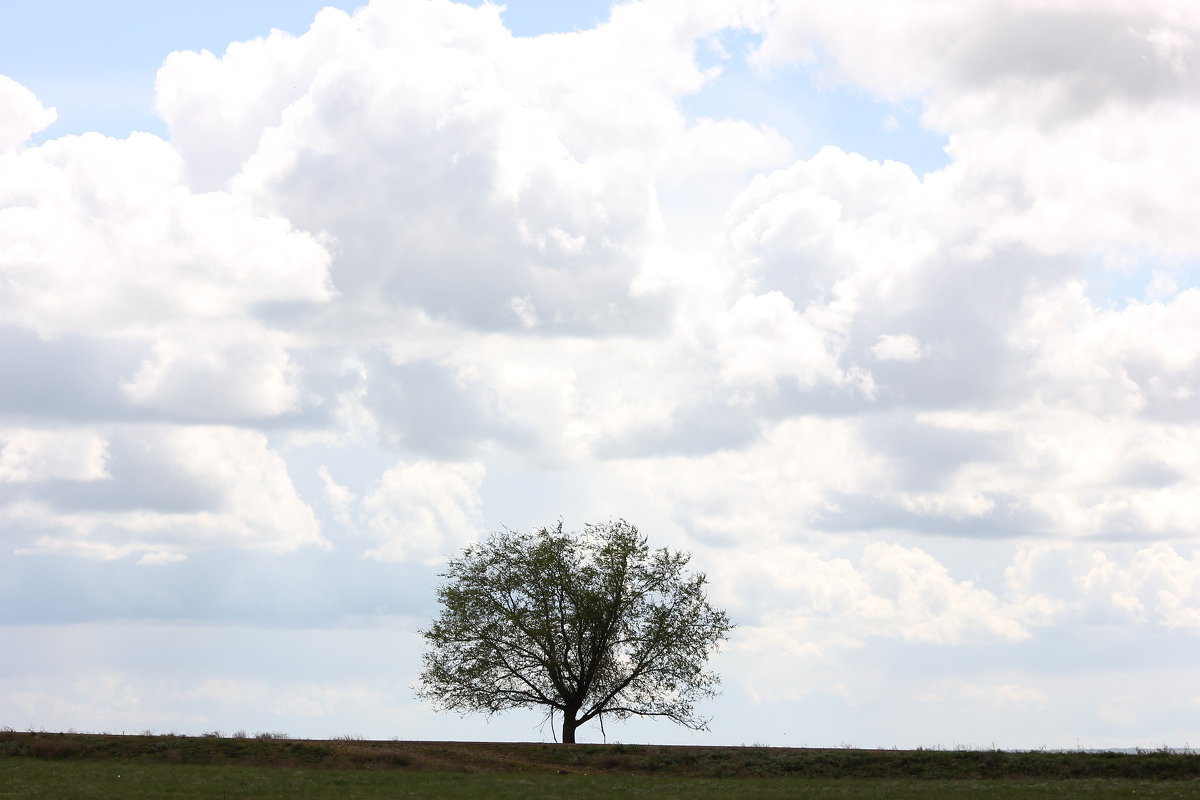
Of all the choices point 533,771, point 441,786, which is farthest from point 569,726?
point 441,786

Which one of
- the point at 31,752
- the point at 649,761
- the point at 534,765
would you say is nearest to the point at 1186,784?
the point at 649,761

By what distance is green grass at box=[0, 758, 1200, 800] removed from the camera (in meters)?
43.9

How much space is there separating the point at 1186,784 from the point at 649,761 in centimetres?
2221

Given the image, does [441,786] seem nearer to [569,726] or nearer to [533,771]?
[533,771]

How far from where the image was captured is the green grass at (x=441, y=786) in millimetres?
43875

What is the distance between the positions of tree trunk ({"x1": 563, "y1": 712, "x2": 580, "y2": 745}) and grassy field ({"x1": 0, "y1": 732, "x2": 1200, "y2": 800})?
5612 mm

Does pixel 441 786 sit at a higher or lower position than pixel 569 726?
lower

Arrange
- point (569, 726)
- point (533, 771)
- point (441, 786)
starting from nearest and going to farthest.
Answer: point (441, 786), point (533, 771), point (569, 726)

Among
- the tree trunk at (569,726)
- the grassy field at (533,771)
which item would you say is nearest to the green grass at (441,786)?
the grassy field at (533,771)

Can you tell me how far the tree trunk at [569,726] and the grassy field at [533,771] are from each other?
5612 mm

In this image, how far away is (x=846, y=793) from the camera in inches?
1793

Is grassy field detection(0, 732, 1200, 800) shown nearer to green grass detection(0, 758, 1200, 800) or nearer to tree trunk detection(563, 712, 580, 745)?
green grass detection(0, 758, 1200, 800)

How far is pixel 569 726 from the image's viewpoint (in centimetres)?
6725

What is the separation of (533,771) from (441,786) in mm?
8217
